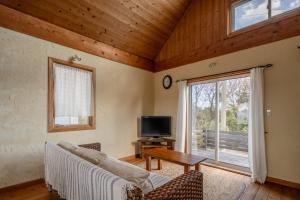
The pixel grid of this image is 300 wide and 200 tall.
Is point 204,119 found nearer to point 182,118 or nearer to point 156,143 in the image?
point 182,118

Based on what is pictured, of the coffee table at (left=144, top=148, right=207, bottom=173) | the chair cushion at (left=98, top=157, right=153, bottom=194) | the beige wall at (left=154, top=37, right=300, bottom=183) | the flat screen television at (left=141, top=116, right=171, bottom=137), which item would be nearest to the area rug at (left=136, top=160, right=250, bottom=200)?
the coffee table at (left=144, top=148, right=207, bottom=173)

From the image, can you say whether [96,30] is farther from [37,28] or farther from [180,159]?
[180,159]

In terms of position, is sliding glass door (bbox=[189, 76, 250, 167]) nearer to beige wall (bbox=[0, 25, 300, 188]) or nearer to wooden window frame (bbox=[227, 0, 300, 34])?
beige wall (bbox=[0, 25, 300, 188])

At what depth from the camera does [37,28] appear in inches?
117

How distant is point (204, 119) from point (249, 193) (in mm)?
1811

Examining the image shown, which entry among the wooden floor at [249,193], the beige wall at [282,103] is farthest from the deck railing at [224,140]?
the wooden floor at [249,193]

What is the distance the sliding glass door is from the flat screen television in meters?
0.59

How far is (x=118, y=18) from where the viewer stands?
3615mm

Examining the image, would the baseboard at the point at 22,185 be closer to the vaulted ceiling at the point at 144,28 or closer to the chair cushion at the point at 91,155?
the chair cushion at the point at 91,155

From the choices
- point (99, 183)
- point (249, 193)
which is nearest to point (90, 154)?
point (99, 183)

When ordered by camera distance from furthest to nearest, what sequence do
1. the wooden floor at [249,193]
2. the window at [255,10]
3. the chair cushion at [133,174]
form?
the window at [255,10]
the wooden floor at [249,193]
the chair cushion at [133,174]

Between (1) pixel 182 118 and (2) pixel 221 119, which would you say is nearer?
(2) pixel 221 119

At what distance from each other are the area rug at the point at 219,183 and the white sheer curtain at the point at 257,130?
0.27 meters

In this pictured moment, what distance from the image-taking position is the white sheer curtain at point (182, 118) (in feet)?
13.9
